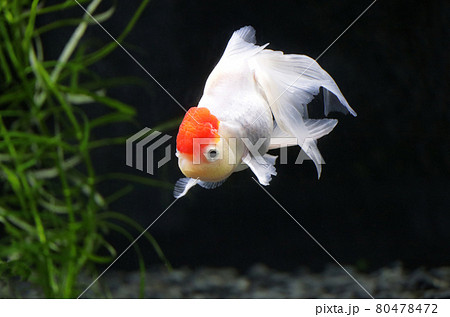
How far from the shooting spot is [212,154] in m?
0.78

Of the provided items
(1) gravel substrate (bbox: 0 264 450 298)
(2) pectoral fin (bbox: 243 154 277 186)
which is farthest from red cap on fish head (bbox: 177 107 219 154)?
(1) gravel substrate (bbox: 0 264 450 298)

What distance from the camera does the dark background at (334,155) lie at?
137cm

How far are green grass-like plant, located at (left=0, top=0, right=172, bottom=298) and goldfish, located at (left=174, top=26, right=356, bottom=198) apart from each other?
768mm

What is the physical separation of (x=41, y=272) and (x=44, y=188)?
2.07ft

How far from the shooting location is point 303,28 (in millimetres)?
1309

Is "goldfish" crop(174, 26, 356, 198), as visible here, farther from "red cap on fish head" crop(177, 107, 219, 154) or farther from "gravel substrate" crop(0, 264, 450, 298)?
"gravel substrate" crop(0, 264, 450, 298)

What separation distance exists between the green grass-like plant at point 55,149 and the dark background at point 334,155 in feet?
0.21

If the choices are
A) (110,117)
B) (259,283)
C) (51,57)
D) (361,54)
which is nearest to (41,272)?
(110,117)

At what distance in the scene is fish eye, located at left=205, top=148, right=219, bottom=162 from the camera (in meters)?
0.77

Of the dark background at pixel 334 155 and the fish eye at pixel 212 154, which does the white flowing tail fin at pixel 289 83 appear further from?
the dark background at pixel 334 155

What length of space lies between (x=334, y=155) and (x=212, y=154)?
0.69 m
